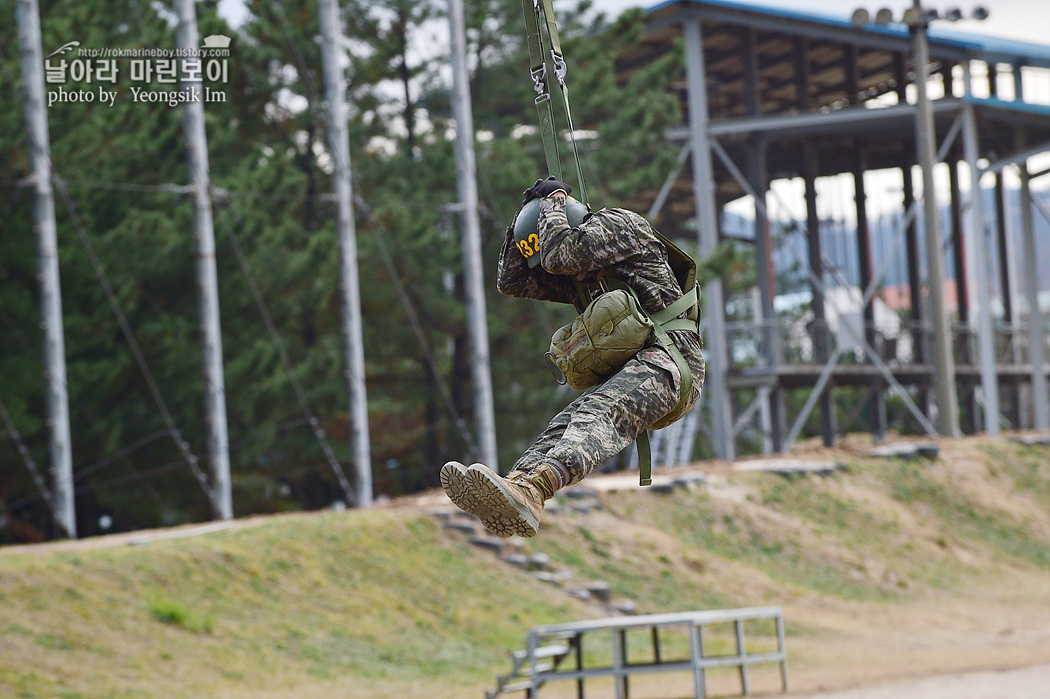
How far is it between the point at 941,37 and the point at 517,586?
1817cm

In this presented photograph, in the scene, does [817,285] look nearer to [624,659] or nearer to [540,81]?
[624,659]

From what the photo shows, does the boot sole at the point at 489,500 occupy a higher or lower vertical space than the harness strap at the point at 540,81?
lower

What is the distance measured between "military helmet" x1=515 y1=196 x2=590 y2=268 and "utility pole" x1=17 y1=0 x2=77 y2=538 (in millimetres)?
13450

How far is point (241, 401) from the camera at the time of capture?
2520cm

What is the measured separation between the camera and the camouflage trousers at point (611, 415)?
579 centimetres

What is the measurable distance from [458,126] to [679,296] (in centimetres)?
1667

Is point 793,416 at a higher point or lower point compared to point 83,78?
lower

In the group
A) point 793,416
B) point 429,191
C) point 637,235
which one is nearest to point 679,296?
point 637,235

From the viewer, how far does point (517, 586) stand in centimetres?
1828

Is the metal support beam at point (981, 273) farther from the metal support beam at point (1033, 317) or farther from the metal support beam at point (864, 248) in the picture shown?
the metal support beam at point (864, 248)

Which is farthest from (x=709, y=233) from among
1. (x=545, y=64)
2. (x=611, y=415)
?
(x=611, y=415)

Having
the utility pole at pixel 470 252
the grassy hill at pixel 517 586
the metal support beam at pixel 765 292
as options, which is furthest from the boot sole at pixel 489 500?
the metal support beam at pixel 765 292

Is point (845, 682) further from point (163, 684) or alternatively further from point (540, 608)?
point (163, 684)

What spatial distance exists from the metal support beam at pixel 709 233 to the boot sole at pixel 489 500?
24942 mm
